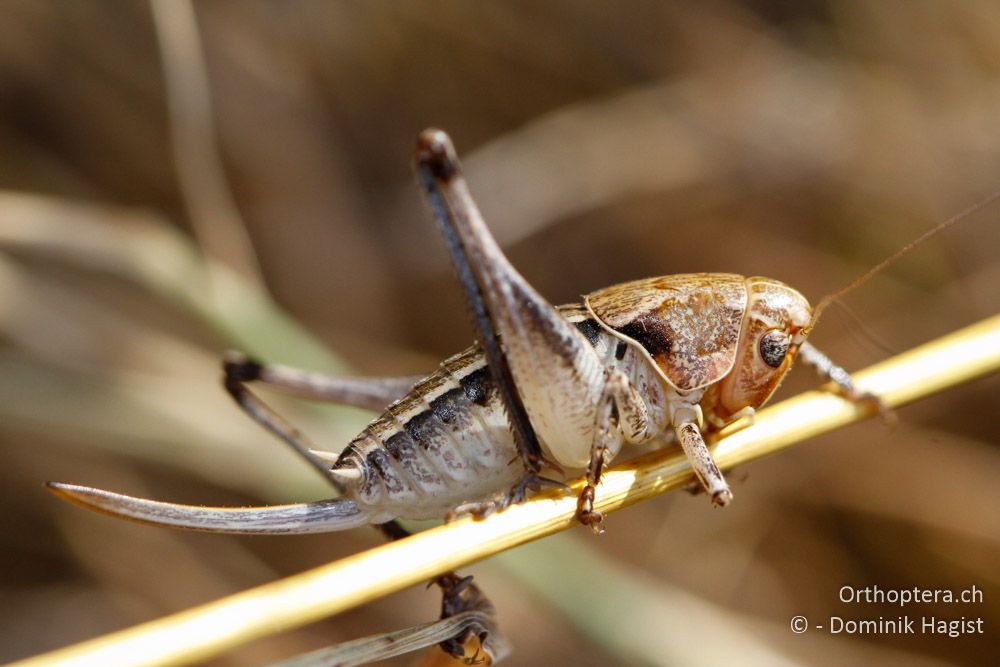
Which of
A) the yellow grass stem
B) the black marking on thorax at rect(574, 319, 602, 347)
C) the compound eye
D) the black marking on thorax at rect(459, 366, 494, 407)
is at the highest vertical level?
the black marking on thorax at rect(574, 319, 602, 347)

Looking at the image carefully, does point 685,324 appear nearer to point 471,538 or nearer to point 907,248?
point 907,248

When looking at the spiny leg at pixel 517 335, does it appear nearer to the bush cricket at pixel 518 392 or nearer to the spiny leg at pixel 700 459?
the bush cricket at pixel 518 392

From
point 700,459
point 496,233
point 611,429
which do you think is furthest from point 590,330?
point 496,233

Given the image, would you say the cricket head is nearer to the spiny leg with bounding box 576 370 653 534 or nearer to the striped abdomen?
the spiny leg with bounding box 576 370 653 534

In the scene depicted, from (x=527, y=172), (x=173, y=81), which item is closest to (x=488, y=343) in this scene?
(x=173, y=81)

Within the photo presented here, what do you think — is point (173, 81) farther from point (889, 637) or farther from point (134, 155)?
point (889, 637)

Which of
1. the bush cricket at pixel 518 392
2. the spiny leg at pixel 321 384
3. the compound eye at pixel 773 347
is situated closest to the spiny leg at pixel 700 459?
the bush cricket at pixel 518 392

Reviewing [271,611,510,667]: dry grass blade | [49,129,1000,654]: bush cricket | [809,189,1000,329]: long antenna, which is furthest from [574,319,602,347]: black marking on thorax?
[271,611,510,667]: dry grass blade
